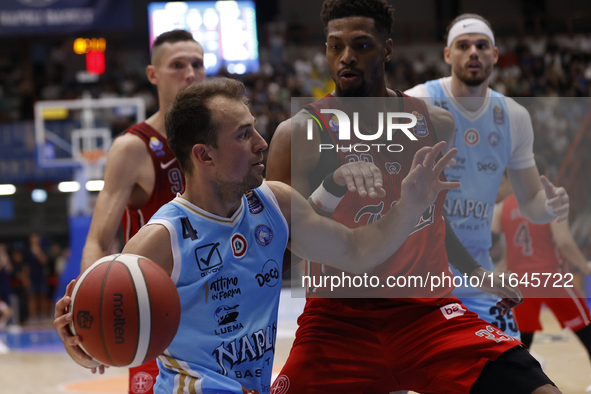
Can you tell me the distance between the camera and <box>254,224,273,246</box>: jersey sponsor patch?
9.84ft

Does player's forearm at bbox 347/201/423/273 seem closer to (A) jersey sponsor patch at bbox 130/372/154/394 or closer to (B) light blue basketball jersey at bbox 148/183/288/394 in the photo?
(B) light blue basketball jersey at bbox 148/183/288/394

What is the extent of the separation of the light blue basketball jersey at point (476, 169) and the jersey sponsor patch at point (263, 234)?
1.78 metres

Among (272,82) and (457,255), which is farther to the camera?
(272,82)

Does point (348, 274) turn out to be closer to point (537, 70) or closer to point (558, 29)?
point (537, 70)

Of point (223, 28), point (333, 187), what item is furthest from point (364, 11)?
point (223, 28)

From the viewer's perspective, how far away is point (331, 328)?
10.6 feet

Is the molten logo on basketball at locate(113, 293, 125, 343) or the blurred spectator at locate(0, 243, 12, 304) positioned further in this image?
the blurred spectator at locate(0, 243, 12, 304)

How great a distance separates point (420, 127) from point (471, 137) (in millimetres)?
1280

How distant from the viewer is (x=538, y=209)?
4285mm

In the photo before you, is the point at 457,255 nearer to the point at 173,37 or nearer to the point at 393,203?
the point at 393,203

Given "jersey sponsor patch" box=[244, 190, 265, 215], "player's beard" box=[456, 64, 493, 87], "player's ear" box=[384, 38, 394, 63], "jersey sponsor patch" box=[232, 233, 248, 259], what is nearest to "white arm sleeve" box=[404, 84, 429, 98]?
"player's beard" box=[456, 64, 493, 87]

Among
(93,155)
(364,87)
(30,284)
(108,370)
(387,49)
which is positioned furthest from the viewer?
(30,284)

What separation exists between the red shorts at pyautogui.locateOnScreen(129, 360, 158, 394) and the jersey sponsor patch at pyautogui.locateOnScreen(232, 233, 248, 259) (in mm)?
1199

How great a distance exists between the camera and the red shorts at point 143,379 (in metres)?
3.78
